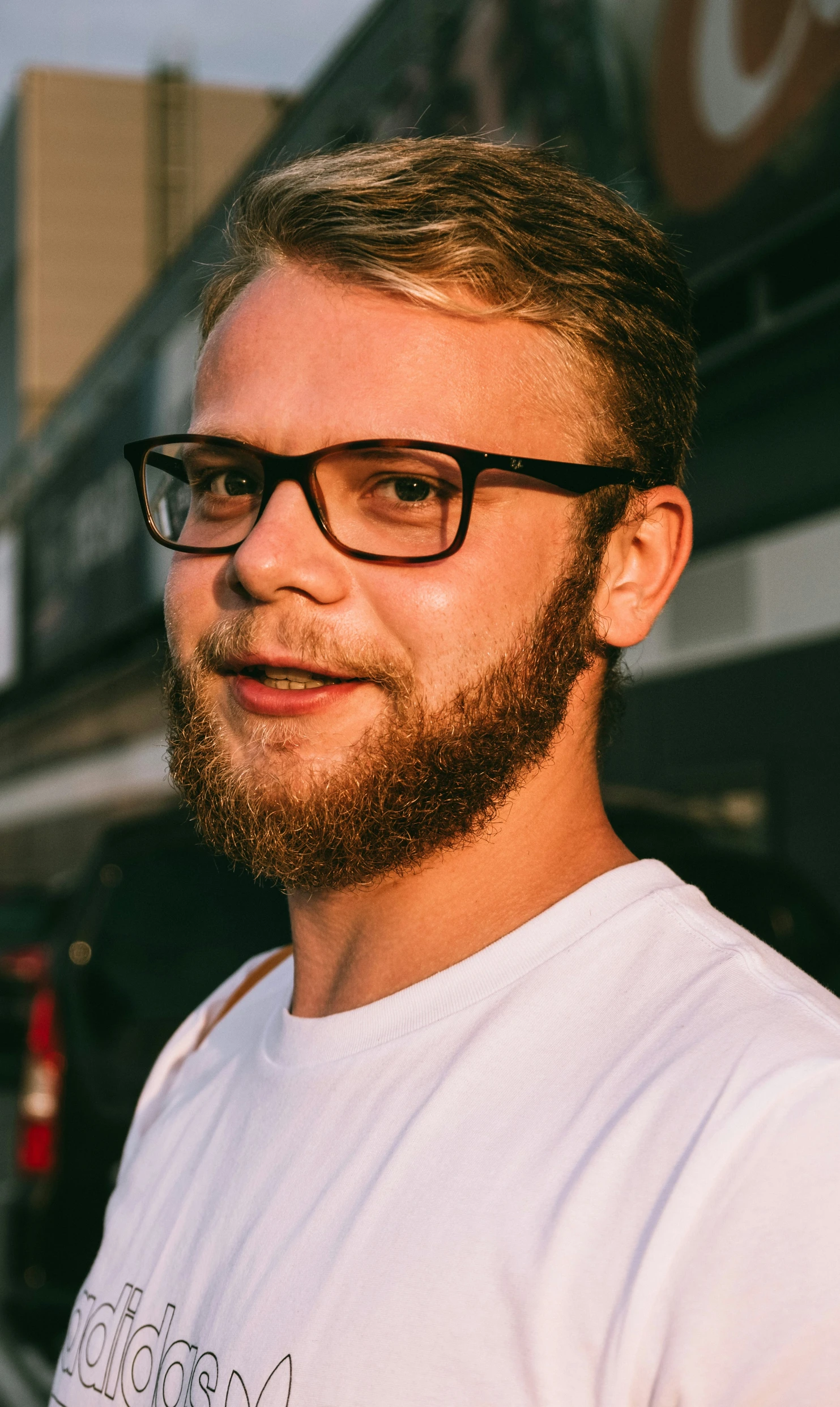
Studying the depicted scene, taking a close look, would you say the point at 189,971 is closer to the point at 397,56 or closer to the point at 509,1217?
the point at 509,1217

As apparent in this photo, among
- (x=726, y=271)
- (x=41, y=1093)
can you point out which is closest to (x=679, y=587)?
(x=726, y=271)

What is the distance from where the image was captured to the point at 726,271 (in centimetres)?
661

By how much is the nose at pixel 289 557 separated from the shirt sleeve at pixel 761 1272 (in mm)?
735

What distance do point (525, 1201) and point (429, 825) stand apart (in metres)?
0.48

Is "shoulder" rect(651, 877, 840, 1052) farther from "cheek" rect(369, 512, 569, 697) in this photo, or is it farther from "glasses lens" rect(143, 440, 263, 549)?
"glasses lens" rect(143, 440, 263, 549)

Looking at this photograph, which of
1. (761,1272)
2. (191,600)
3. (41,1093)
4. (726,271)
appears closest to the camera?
(761,1272)

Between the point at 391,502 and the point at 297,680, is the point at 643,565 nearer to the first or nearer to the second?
the point at 391,502

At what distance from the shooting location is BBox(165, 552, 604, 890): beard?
155 centimetres

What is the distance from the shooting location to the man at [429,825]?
1.20 meters

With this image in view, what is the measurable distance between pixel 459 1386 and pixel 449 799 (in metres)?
0.61

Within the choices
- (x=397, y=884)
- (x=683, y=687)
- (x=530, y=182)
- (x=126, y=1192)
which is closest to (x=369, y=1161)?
(x=397, y=884)

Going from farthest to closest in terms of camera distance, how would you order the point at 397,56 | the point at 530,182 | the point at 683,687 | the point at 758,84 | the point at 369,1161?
the point at 397,56
the point at 683,687
the point at 758,84
the point at 530,182
the point at 369,1161

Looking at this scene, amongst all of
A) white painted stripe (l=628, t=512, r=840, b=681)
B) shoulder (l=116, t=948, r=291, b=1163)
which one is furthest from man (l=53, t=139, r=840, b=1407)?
white painted stripe (l=628, t=512, r=840, b=681)

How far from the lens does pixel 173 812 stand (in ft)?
16.5
